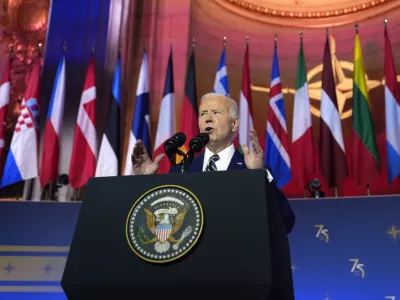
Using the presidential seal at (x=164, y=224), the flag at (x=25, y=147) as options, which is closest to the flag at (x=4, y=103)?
the flag at (x=25, y=147)

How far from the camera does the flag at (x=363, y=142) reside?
18.8ft

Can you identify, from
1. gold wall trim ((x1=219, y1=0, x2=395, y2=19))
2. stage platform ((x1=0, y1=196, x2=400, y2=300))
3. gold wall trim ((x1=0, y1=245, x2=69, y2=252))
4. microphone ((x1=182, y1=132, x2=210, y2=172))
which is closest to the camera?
microphone ((x1=182, y1=132, x2=210, y2=172))

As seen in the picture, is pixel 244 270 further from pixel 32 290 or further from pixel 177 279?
pixel 32 290

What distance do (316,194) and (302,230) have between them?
27.4 inches

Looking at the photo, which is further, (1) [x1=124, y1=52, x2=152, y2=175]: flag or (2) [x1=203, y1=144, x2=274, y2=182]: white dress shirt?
(1) [x1=124, y1=52, x2=152, y2=175]: flag

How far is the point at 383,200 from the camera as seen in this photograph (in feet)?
16.0

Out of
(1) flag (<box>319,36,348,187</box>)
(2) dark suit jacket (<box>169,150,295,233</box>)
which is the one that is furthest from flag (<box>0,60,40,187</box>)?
(2) dark suit jacket (<box>169,150,295,233</box>)

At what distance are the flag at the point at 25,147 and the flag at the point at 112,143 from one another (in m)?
0.81

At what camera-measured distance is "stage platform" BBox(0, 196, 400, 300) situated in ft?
14.8

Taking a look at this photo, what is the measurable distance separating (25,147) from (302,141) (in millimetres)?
3403

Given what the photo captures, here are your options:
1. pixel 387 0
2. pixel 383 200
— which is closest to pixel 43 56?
pixel 383 200

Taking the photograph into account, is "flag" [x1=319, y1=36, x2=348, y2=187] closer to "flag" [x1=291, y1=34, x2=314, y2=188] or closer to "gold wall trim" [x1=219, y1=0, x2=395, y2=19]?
"flag" [x1=291, y1=34, x2=314, y2=188]

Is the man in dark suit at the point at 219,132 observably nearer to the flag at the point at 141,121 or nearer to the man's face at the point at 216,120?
the man's face at the point at 216,120

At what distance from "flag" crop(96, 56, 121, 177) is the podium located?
4355 millimetres
